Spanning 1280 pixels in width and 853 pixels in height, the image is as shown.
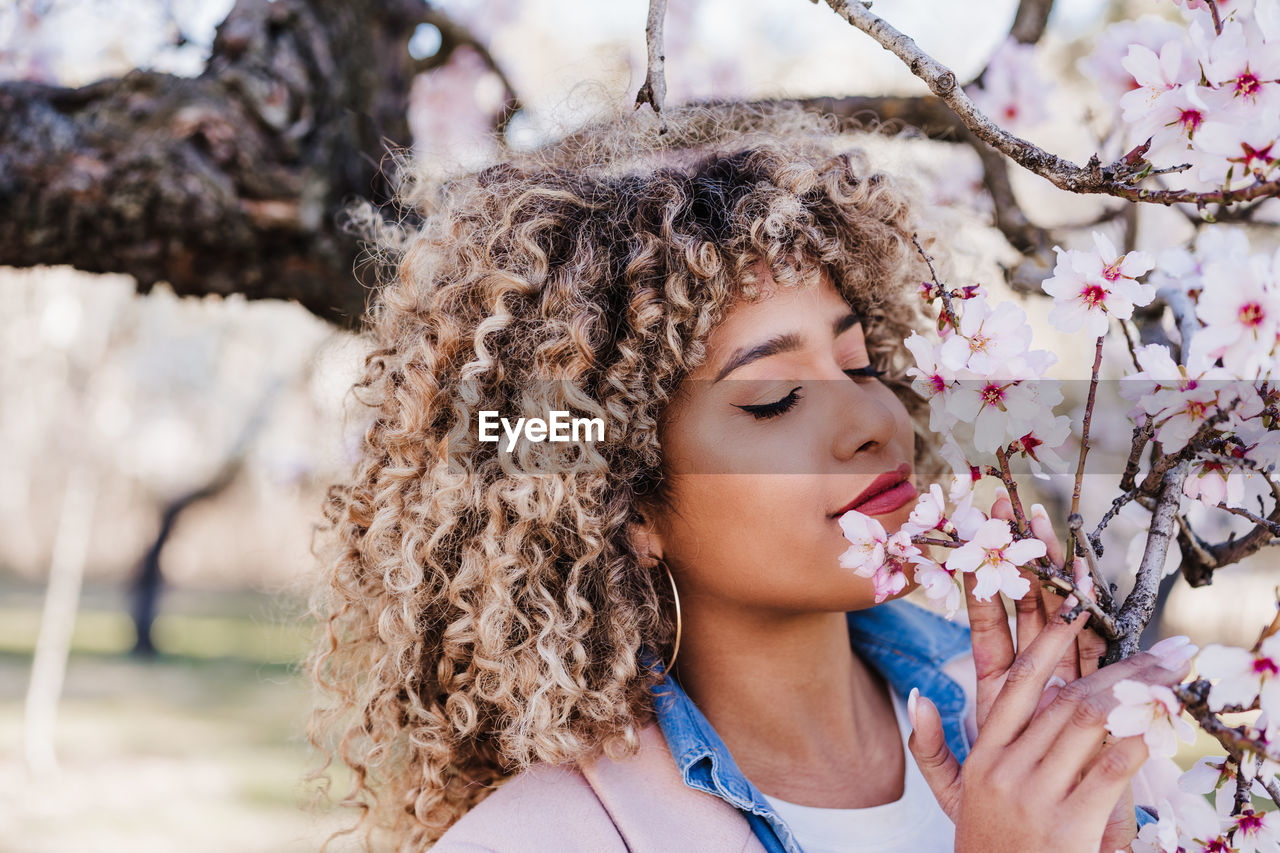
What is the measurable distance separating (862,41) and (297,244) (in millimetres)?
5449

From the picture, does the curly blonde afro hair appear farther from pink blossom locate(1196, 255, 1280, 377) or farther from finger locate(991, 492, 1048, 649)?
pink blossom locate(1196, 255, 1280, 377)

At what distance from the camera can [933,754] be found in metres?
1.24

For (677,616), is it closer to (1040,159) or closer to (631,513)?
(631,513)

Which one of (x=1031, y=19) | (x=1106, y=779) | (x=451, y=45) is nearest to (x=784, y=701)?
(x=1106, y=779)

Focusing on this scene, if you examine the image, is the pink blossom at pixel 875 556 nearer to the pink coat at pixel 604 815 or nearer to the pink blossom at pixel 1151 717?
the pink blossom at pixel 1151 717

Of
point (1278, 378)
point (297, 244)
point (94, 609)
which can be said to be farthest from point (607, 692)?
point (94, 609)

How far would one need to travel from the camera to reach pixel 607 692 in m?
1.48

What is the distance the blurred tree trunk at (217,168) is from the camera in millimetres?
1885

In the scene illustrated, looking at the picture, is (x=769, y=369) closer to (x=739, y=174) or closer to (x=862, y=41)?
(x=739, y=174)

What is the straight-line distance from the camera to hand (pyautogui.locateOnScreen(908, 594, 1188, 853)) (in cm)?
103

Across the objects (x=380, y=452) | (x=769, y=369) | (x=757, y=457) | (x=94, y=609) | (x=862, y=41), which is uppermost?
(x=862, y=41)

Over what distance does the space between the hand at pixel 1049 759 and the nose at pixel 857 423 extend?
372 millimetres

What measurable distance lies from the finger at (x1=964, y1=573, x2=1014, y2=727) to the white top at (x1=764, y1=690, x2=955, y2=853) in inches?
16.0

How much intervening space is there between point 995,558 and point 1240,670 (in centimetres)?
25
